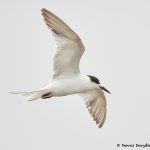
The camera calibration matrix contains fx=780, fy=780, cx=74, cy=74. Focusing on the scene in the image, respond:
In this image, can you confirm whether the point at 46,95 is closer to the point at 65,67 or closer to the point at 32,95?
the point at 32,95

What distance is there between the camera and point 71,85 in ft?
45.5

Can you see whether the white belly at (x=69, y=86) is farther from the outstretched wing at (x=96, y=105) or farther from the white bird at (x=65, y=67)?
the outstretched wing at (x=96, y=105)

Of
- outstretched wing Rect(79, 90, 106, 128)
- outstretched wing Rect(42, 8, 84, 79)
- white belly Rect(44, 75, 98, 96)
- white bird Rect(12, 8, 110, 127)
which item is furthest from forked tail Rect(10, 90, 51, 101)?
outstretched wing Rect(79, 90, 106, 128)

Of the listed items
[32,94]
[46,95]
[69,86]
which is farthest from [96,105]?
[32,94]

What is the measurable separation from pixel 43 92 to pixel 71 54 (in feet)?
2.71

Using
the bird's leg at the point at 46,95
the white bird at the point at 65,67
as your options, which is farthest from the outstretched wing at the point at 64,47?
A: the bird's leg at the point at 46,95

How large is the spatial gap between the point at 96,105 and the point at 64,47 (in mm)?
2060

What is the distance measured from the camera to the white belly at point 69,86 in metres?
13.7

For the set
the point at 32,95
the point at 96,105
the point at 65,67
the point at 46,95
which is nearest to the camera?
the point at 32,95

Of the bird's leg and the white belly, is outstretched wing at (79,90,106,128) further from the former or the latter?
the bird's leg

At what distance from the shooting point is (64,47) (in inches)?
531

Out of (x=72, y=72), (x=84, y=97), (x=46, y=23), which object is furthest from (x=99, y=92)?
(x=46, y=23)

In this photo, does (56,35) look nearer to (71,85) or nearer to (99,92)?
(71,85)

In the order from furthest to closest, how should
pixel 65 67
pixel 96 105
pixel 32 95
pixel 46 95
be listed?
pixel 96 105 < pixel 65 67 < pixel 46 95 < pixel 32 95
